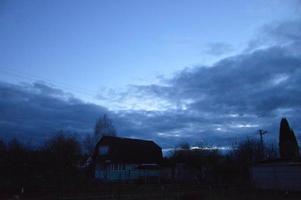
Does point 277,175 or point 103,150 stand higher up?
point 103,150

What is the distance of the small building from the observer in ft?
119

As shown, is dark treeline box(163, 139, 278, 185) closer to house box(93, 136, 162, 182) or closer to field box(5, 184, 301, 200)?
house box(93, 136, 162, 182)

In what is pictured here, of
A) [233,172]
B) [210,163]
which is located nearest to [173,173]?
[210,163]

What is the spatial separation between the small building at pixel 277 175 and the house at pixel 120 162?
20.1 m

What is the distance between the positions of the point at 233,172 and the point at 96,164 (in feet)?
80.1

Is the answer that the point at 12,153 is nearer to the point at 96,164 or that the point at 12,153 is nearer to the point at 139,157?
the point at 96,164

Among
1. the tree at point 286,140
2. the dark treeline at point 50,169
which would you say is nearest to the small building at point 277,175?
the dark treeline at point 50,169

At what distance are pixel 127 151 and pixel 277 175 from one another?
30.6 metres

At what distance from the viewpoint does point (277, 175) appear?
1518 inches

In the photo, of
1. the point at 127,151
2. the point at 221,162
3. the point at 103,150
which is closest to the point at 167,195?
the point at 221,162

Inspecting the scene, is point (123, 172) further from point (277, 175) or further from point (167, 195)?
point (167, 195)

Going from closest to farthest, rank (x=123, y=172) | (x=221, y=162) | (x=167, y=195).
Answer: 1. (x=167, y=195)
2. (x=221, y=162)
3. (x=123, y=172)

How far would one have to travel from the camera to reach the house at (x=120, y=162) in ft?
199

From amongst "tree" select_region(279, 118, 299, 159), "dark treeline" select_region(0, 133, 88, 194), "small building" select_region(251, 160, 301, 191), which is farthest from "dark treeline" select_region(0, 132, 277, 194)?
"tree" select_region(279, 118, 299, 159)
